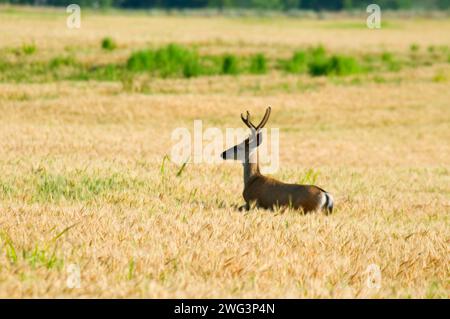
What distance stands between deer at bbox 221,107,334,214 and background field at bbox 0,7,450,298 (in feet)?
0.93

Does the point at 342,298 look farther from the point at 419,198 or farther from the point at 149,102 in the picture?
the point at 149,102

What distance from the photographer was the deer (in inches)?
399

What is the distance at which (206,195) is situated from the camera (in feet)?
37.3

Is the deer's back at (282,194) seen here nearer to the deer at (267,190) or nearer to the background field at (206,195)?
the deer at (267,190)

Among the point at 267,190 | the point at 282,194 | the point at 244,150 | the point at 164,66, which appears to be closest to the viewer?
the point at 282,194

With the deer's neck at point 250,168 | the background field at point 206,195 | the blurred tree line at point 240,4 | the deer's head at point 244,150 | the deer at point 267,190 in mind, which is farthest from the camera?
the blurred tree line at point 240,4

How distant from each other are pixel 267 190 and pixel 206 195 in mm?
1092

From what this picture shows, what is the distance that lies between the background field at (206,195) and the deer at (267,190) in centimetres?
28

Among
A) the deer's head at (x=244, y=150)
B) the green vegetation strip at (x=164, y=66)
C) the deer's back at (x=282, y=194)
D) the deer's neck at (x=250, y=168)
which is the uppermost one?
the deer's head at (x=244, y=150)

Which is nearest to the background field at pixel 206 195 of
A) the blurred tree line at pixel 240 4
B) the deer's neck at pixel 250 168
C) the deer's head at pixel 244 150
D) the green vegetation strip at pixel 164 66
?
the deer's neck at pixel 250 168

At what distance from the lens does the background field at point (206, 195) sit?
6.57 meters

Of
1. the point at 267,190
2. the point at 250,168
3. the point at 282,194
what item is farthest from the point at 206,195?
the point at 282,194

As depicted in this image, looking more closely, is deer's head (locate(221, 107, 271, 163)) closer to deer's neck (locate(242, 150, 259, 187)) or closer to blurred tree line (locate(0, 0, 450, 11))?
deer's neck (locate(242, 150, 259, 187))

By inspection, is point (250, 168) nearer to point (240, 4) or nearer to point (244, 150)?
point (244, 150)
